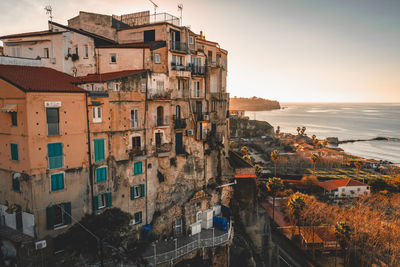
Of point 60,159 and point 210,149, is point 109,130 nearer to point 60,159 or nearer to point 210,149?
point 60,159

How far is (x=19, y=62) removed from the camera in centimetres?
2448

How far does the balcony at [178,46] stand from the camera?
92.7 feet

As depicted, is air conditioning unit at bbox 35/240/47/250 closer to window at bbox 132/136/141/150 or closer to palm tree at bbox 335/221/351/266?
window at bbox 132/136/141/150

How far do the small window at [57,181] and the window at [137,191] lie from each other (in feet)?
21.8

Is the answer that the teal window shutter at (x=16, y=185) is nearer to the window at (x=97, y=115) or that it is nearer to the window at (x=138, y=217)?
the window at (x=97, y=115)

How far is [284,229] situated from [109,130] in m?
35.0

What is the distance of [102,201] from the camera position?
24.2 metres

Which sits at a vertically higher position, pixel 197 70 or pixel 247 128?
pixel 197 70

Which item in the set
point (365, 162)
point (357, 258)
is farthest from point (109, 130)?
point (365, 162)

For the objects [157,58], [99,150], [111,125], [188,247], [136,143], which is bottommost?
[188,247]

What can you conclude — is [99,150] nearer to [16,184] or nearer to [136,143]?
[136,143]

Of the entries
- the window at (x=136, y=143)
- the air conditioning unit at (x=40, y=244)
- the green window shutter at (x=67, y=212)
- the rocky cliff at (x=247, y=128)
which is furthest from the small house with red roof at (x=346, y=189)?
the rocky cliff at (x=247, y=128)

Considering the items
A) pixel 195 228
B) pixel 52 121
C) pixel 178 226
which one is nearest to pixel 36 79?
pixel 52 121

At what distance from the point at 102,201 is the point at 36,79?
11.9 m
